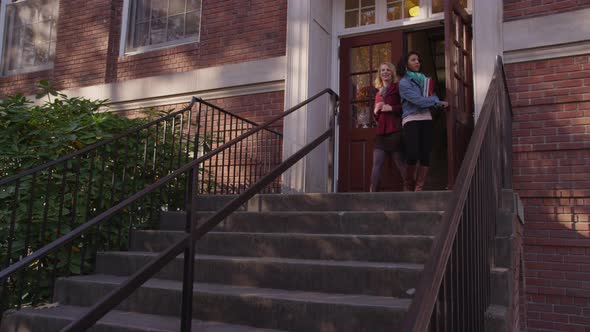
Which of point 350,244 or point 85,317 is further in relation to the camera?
point 350,244

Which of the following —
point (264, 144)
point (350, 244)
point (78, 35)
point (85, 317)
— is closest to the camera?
point (85, 317)

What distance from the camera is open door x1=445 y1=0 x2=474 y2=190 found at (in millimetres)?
4794

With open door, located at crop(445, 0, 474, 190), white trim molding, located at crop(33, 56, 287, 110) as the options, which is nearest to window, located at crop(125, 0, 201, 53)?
white trim molding, located at crop(33, 56, 287, 110)

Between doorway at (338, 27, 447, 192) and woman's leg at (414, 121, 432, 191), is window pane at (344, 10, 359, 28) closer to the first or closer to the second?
doorway at (338, 27, 447, 192)

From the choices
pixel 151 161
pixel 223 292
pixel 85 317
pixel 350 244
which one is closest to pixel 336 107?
pixel 151 161

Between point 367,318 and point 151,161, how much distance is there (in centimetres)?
321

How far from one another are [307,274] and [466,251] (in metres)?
1.36

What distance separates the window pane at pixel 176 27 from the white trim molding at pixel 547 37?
4.57 m

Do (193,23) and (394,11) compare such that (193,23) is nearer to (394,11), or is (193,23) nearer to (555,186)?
(394,11)

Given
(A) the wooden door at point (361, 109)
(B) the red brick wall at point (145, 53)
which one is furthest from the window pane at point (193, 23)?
(A) the wooden door at point (361, 109)

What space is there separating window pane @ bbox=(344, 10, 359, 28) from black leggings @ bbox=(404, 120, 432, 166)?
2268 millimetres

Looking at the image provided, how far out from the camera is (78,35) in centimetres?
838

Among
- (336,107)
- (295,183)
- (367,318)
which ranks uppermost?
(336,107)

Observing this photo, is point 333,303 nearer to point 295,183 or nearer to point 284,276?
point 284,276
